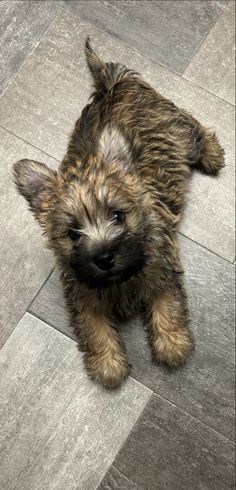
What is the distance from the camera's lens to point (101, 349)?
232 cm

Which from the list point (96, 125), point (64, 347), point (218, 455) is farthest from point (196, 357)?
point (96, 125)

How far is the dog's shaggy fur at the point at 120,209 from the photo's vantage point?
1.89 meters

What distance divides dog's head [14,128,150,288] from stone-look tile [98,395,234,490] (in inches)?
30.1

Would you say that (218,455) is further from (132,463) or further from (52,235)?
(52,235)

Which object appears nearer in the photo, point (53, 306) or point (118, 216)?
point (118, 216)

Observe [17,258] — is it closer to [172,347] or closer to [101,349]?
[101,349]

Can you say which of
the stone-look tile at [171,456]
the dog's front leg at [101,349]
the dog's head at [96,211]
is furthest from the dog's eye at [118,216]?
the stone-look tile at [171,456]

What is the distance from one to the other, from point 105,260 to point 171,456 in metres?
1.00

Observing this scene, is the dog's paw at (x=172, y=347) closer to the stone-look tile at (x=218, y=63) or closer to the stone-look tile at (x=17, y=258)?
the stone-look tile at (x=17, y=258)

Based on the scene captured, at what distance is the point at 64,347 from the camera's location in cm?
245

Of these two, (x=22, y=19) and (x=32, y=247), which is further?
(x=22, y=19)

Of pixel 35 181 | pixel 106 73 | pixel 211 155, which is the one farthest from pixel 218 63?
pixel 35 181

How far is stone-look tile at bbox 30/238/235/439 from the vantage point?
7.97ft

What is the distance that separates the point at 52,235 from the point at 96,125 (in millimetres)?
472
